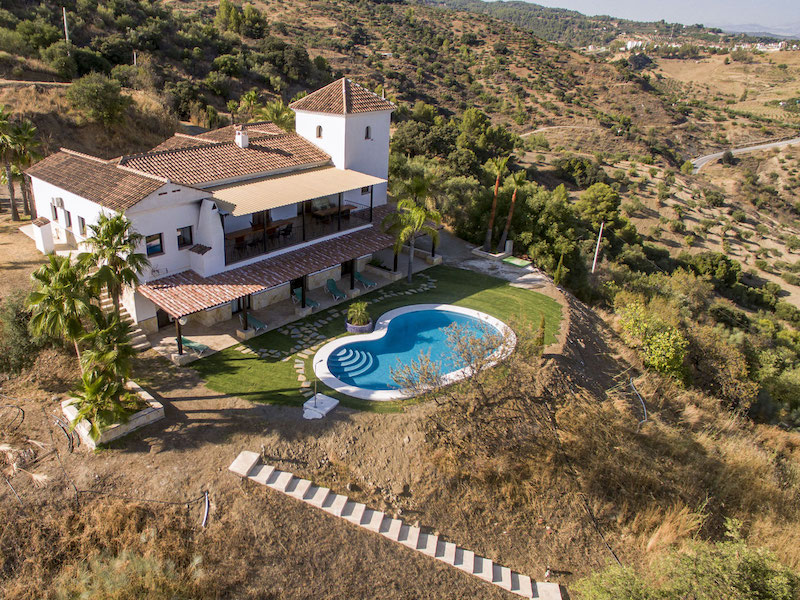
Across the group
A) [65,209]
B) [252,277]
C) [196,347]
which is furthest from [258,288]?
[65,209]

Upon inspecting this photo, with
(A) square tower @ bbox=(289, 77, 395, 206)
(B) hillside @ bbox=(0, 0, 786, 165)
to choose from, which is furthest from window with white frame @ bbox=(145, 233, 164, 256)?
(B) hillside @ bbox=(0, 0, 786, 165)

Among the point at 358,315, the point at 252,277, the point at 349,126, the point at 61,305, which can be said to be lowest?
the point at 358,315

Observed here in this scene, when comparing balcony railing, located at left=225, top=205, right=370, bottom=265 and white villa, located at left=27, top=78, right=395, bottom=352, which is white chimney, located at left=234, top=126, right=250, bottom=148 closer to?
white villa, located at left=27, top=78, right=395, bottom=352

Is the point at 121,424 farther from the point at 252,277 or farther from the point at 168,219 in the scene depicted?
the point at 168,219

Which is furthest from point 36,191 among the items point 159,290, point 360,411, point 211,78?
point 211,78

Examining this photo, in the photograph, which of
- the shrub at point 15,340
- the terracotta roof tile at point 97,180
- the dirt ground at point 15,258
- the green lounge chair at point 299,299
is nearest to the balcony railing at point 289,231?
the green lounge chair at point 299,299

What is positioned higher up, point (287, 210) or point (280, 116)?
point (280, 116)

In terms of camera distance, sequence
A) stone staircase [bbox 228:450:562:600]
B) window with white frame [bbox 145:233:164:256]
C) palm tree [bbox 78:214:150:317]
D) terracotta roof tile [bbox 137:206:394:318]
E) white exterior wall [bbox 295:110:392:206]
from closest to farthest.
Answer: stone staircase [bbox 228:450:562:600], palm tree [bbox 78:214:150:317], terracotta roof tile [bbox 137:206:394:318], window with white frame [bbox 145:233:164:256], white exterior wall [bbox 295:110:392:206]
